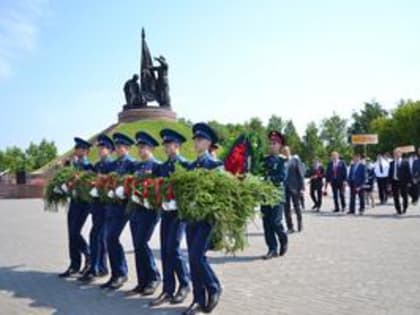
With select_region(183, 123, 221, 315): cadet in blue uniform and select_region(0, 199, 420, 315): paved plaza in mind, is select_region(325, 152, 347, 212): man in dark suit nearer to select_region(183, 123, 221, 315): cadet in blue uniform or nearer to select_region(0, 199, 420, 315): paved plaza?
select_region(0, 199, 420, 315): paved plaza

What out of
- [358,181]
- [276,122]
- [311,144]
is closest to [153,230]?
[358,181]

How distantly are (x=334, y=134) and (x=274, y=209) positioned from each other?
6461cm

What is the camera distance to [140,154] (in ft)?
25.3

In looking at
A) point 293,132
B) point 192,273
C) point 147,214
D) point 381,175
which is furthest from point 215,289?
point 293,132

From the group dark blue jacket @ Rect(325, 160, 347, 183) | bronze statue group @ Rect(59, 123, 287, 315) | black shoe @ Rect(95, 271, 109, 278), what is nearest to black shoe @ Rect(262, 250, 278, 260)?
bronze statue group @ Rect(59, 123, 287, 315)

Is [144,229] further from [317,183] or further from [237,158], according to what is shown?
[317,183]

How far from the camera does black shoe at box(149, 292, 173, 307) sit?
6.86 meters

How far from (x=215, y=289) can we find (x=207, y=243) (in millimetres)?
518

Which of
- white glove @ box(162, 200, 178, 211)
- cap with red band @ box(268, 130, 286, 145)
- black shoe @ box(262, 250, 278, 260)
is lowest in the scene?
black shoe @ box(262, 250, 278, 260)

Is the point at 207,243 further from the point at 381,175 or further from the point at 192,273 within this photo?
the point at 381,175

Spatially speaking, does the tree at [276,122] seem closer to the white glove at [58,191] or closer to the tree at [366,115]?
the tree at [366,115]

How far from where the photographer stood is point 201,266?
6.40 m

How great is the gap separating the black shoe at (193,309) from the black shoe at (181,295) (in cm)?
44

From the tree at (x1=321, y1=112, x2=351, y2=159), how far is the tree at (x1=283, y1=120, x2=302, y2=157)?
3.41m
